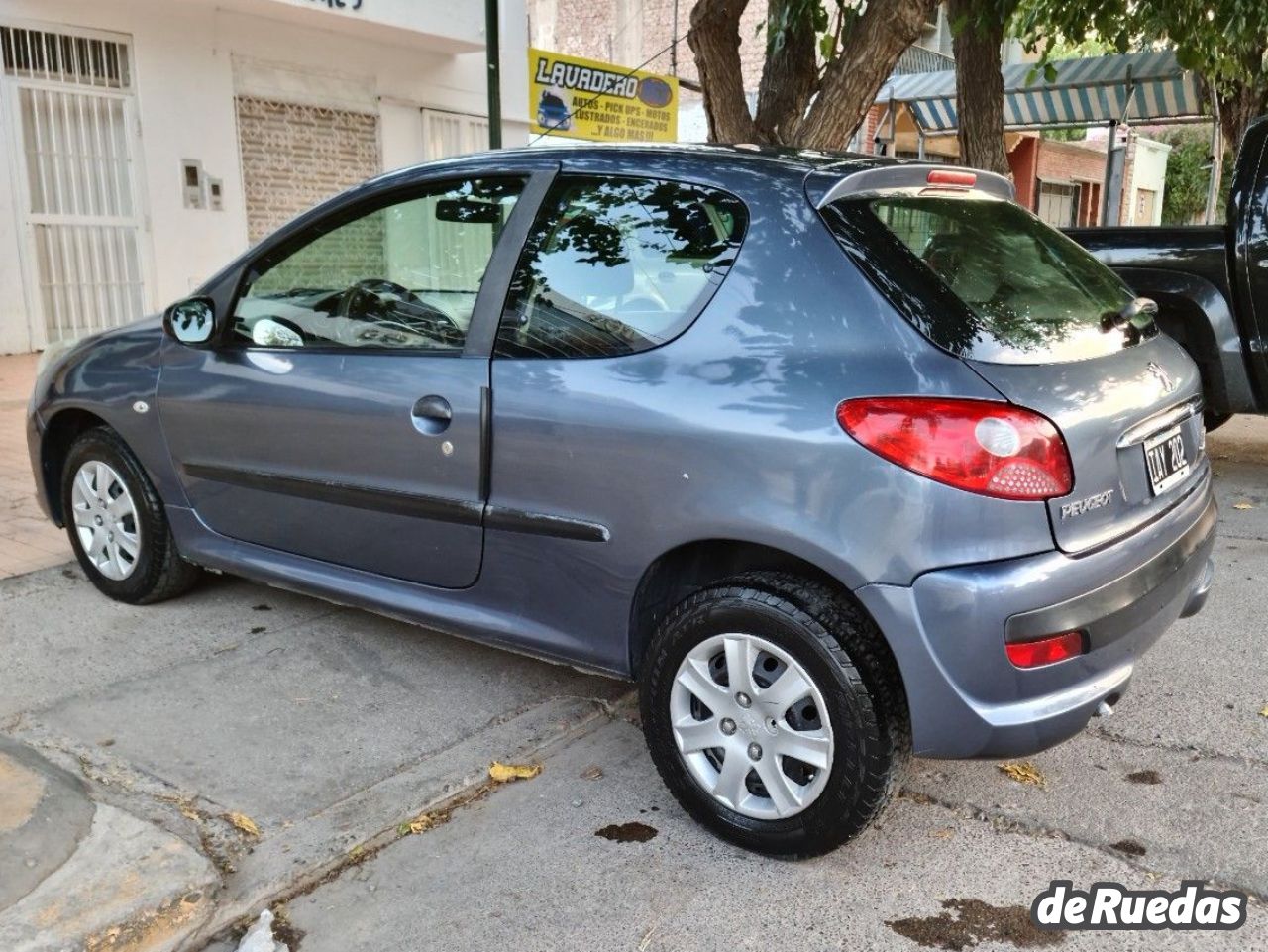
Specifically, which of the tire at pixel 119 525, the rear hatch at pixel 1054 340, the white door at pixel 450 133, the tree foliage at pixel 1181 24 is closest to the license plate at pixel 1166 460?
the rear hatch at pixel 1054 340

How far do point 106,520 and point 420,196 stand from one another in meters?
1.95

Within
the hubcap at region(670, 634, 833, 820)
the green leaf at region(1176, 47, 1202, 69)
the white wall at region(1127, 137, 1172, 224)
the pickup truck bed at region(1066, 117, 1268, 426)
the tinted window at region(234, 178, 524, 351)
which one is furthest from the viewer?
the white wall at region(1127, 137, 1172, 224)

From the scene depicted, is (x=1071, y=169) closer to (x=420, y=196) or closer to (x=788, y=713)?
(x=420, y=196)

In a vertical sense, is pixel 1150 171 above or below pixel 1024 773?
above

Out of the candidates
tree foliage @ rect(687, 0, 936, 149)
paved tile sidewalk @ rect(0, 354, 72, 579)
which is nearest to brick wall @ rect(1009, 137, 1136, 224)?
tree foliage @ rect(687, 0, 936, 149)

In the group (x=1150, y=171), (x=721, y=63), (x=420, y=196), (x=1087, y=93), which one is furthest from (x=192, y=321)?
(x=1150, y=171)

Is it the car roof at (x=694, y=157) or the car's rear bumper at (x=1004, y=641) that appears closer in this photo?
the car's rear bumper at (x=1004, y=641)

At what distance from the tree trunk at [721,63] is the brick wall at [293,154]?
542 centimetres

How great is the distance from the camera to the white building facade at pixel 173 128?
10039mm

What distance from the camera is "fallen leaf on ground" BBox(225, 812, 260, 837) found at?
2.92m

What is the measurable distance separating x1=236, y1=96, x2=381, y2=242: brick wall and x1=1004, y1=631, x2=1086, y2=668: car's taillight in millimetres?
10602

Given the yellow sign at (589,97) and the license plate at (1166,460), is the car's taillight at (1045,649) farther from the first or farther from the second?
the yellow sign at (589,97)

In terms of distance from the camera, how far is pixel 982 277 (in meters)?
2.93

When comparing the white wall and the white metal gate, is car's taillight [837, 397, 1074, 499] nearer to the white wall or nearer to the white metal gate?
the white metal gate
